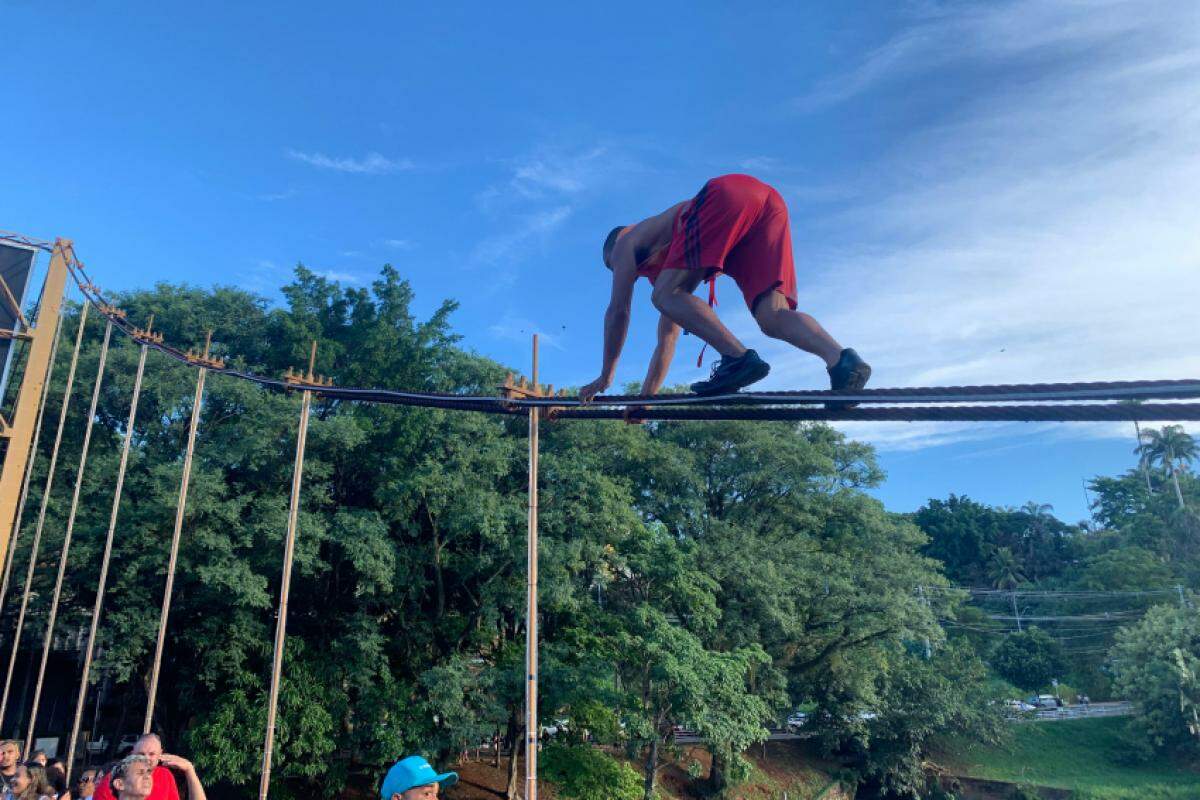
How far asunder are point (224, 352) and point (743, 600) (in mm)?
13322

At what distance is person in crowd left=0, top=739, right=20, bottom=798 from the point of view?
160 inches

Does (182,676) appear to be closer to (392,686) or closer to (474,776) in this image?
(392,686)

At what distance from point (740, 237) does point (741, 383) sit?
1.54 ft

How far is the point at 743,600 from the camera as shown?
693 inches

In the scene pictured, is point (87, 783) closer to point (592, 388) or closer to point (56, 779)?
point (56, 779)

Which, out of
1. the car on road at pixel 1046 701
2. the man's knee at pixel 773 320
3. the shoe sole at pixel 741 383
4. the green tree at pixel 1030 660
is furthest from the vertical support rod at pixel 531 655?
the green tree at pixel 1030 660

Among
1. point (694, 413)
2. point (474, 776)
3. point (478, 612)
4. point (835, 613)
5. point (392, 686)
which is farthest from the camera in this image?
point (835, 613)

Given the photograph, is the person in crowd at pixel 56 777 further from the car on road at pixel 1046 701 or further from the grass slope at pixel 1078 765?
the car on road at pixel 1046 701

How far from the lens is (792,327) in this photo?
2.43 meters

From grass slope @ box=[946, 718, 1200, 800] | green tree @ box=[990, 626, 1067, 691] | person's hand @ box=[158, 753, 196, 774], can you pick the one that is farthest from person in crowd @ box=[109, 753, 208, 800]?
green tree @ box=[990, 626, 1067, 691]

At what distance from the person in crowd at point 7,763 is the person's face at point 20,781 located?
20mm

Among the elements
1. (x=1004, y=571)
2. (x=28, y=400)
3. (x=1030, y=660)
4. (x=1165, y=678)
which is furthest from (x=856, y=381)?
(x=1004, y=571)

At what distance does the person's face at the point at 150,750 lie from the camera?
2621 millimetres

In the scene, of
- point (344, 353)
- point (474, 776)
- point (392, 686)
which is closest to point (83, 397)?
point (344, 353)
